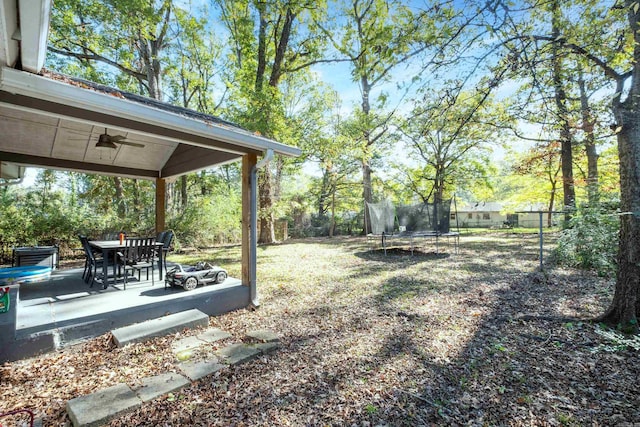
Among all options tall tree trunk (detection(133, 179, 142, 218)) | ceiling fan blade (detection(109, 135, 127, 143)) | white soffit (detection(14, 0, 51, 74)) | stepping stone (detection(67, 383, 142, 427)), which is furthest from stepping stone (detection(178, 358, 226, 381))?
tall tree trunk (detection(133, 179, 142, 218))

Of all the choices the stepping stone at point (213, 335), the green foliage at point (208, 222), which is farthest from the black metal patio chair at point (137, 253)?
the green foliage at point (208, 222)

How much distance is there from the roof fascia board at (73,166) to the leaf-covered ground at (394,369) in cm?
432

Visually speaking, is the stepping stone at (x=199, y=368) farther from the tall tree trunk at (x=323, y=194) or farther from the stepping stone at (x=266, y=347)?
the tall tree trunk at (x=323, y=194)

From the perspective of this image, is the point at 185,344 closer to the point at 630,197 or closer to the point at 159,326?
the point at 159,326

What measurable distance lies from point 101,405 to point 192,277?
2.22 meters

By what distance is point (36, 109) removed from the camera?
8.54 ft

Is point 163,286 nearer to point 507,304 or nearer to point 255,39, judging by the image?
point 507,304

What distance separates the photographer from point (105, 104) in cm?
262

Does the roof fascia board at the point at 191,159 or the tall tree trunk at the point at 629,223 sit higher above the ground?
the roof fascia board at the point at 191,159

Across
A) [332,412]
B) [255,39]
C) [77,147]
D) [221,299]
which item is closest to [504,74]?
[332,412]

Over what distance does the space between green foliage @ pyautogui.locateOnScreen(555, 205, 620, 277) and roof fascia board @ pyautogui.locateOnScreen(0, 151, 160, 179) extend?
8888 millimetres

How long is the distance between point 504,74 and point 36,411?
5244mm

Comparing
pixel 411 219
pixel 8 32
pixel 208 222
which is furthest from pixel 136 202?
pixel 8 32

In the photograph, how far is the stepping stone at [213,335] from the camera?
3.06m
